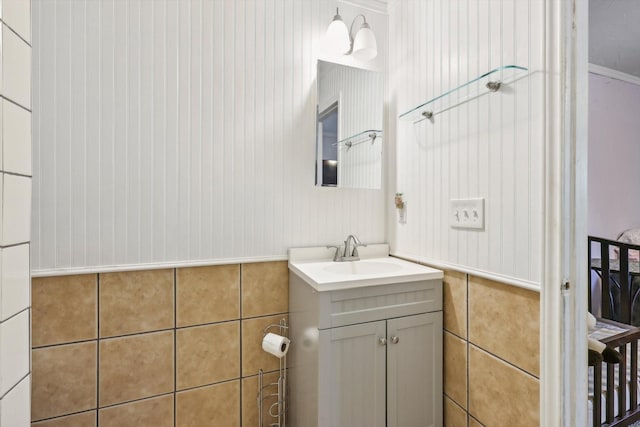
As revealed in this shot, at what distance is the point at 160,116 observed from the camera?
52.8 inches

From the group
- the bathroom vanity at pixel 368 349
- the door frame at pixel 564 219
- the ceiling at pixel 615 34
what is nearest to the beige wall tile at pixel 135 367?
the bathroom vanity at pixel 368 349

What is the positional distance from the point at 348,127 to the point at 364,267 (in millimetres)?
738

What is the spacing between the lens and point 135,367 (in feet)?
4.28

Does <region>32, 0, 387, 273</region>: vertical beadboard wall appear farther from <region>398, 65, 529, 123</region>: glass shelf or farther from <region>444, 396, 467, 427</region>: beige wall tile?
<region>444, 396, 467, 427</region>: beige wall tile

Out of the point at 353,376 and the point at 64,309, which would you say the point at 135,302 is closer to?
the point at 64,309

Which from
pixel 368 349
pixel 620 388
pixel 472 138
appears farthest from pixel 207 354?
pixel 620 388

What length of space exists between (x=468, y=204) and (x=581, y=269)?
0.40 metres

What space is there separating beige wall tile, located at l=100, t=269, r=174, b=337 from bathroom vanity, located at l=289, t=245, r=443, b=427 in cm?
57

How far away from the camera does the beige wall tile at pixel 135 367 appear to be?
1.27 meters

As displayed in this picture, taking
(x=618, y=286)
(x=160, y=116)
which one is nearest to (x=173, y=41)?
(x=160, y=116)

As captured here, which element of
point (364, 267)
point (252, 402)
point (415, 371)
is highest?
point (364, 267)

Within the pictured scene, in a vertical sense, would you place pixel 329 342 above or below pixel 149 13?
below

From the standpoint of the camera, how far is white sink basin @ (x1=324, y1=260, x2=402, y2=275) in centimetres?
151

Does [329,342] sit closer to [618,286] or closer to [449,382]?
[449,382]
